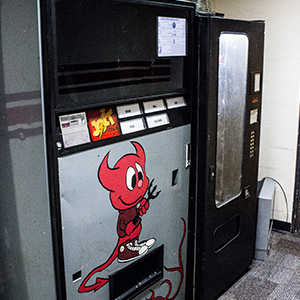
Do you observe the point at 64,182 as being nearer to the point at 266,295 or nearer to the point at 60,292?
the point at 60,292

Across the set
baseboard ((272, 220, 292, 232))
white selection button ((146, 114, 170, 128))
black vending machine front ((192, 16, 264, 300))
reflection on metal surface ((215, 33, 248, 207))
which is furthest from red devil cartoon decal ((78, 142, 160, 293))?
baseboard ((272, 220, 292, 232))

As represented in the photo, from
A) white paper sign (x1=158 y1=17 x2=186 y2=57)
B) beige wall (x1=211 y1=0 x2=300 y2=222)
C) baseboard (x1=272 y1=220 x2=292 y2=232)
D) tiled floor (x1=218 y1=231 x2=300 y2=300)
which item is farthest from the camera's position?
baseboard (x1=272 y1=220 x2=292 y2=232)

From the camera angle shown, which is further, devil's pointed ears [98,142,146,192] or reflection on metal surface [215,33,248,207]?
reflection on metal surface [215,33,248,207]

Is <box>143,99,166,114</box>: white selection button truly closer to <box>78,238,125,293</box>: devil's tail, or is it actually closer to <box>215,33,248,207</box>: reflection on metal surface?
<box>215,33,248,207</box>: reflection on metal surface

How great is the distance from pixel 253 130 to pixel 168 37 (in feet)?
3.33

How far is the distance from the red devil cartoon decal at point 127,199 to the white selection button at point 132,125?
0.07 meters

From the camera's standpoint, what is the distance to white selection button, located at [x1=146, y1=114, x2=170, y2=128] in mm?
1878

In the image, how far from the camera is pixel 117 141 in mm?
1727

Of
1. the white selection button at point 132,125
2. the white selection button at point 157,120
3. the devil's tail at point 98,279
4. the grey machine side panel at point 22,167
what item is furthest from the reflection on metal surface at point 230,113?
the grey machine side panel at point 22,167

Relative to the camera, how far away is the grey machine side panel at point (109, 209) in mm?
1576

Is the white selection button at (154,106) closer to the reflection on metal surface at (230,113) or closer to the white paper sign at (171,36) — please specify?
the white paper sign at (171,36)

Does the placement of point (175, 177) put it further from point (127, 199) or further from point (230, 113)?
point (230, 113)

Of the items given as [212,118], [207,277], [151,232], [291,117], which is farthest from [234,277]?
[291,117]

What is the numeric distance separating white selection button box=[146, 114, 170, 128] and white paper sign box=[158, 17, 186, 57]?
0.29 meters
